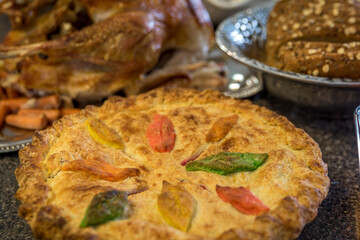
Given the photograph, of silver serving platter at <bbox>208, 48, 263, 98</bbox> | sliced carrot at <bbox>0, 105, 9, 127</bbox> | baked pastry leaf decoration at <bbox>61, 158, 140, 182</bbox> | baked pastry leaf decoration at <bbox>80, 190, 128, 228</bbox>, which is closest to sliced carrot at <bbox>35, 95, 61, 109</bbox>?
sliced carrot at <bbox>0, 105, 9, 127</bbox>

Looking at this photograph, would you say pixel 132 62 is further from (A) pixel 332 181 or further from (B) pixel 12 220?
(A) pixel 332 181

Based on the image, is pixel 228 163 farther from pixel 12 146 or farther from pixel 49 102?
pixel 49 102

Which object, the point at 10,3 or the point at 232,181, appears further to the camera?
the point at 10,3

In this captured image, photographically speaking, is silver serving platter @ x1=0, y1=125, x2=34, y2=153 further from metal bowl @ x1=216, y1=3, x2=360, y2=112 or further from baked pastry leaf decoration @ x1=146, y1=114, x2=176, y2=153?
metal bowl @ x1=216, y1=3, x2=360, y2=112

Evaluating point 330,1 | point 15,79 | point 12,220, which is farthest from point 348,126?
point 15,79

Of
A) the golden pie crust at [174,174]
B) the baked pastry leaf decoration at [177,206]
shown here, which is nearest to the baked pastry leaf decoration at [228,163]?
the golden pie crust at [174,174]

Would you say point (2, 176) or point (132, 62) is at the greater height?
point (132, 62)

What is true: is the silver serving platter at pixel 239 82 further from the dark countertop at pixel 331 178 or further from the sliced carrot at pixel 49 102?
the sliced carrot at pixel 49 102
